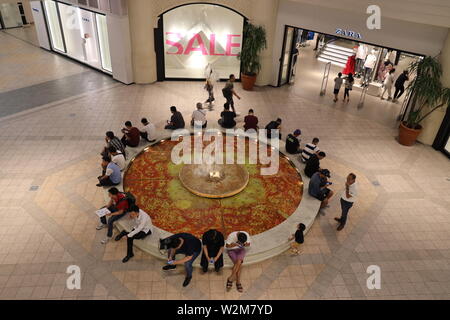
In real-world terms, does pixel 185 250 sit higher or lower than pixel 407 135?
lower

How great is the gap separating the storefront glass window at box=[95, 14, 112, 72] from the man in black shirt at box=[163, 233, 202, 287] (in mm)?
11458

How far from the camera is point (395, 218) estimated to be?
8.63 metres

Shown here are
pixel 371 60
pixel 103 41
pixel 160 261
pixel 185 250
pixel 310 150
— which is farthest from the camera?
pixel 371 60

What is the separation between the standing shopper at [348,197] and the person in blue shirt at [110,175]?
5.34 metres

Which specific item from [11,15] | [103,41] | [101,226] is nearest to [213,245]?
[101,226]

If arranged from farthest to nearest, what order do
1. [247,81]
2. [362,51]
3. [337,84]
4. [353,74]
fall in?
[362,51], [353,74], [247,81], [337,84]

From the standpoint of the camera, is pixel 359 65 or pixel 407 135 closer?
pixel 407 135

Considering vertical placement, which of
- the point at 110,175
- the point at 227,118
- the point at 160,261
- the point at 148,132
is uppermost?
the point at 227,118

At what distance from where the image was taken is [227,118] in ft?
37.4

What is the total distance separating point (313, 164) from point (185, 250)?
4191 millimetres

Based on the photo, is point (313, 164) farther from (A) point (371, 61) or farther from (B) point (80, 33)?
(B) point (80, 33)

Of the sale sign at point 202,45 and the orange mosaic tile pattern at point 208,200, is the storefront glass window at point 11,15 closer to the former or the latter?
the sale sign at point 202,45

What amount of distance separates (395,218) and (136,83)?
1121 centimetres
